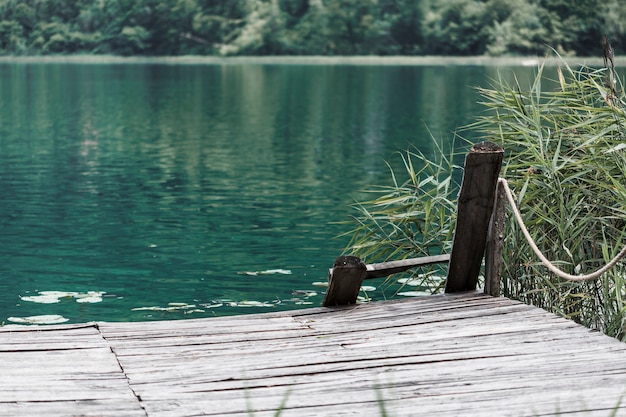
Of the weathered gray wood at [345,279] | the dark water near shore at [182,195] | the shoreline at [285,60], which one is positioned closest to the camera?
the weathered gray wood at [345,279]

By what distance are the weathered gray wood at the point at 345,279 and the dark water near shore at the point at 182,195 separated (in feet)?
15.3

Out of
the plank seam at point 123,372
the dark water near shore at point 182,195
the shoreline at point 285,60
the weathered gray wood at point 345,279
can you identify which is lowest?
the shoreline at point 285,60

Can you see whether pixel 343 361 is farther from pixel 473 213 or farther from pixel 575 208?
pixel 575 208

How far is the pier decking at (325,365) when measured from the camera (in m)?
5.04

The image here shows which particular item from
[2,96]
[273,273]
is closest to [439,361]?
[273,273]

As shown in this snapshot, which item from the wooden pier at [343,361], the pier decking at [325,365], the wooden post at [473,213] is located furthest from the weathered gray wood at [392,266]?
the pier decking at [325,365]

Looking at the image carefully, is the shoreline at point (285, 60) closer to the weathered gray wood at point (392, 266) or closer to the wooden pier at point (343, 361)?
the weathered gray wood at point (392, 266)

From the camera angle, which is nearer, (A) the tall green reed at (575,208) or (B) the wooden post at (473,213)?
(B) the wooden post at (473,213)

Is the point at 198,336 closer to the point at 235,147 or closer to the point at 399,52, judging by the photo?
the point at 235,147

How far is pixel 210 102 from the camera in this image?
163 ft

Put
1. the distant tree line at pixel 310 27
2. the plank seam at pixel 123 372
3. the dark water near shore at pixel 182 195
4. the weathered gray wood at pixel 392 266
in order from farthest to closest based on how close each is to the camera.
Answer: the distant tree line at pixel 310 27
the dark water near shore at pixel 182 195
the weathered gray wood at pixel 392 266
the plank seam at pixel 123 372

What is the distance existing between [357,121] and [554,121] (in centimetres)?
3152

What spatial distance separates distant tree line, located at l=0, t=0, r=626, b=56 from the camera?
4055 inches

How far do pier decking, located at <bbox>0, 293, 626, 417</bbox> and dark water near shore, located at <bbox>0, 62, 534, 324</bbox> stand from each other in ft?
17.1
